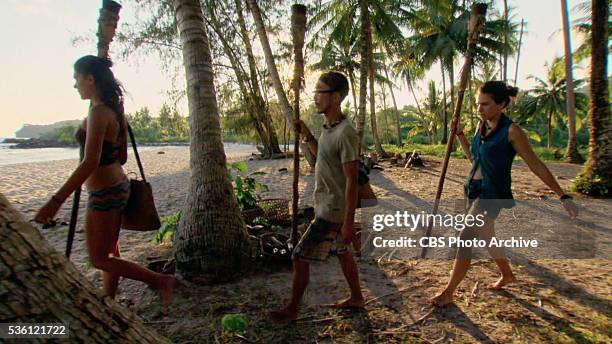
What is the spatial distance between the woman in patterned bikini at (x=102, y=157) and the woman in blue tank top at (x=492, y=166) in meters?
2.66

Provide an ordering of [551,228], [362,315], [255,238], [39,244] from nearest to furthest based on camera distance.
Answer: [39,244], [362,315], [255,238], [551,228]

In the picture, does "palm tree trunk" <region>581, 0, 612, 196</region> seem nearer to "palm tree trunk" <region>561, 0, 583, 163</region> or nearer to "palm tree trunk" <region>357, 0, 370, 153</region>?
"palm tree trunk" <region>357, 0, 370, 153</region>

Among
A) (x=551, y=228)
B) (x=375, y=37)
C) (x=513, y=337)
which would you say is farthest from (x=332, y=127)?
(x=375, y=37)

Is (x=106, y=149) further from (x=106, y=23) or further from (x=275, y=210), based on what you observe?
(x=275, y=210)

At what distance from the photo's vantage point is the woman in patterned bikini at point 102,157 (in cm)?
227

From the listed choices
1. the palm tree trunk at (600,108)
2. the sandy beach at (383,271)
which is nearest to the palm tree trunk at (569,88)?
the palm tree trunk at (600,108)

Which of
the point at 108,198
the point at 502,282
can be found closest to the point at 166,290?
the point at 108,198

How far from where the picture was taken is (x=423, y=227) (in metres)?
5.70

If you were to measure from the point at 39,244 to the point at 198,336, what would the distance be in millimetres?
1766

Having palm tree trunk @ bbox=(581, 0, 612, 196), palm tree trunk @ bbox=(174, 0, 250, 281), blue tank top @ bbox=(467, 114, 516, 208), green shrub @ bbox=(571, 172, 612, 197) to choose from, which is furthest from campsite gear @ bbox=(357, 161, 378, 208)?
palm tree trunk @ bbox=(581, 0, 612, 196)

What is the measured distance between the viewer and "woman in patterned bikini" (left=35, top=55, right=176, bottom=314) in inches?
89.5

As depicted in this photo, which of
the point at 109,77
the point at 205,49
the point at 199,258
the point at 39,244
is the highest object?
the point at 205,49

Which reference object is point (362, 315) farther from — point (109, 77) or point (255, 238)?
point (109, 77)

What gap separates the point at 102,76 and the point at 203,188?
4.66ft
